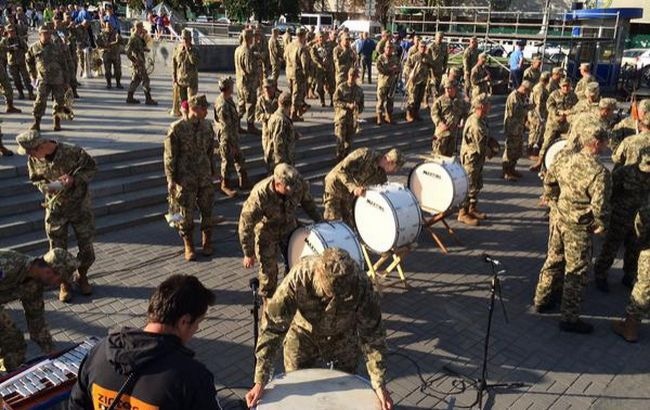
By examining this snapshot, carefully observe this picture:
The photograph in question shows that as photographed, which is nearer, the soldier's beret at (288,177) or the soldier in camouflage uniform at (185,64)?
the soldier's beret at (288,177)

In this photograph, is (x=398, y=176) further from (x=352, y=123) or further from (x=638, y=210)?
(x=638, y=210)

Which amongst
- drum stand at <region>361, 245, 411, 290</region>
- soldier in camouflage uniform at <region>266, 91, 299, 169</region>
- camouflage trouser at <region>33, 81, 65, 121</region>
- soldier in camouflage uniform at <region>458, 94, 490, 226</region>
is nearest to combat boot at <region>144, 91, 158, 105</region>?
camouflage trouser at <region>33, 81, 65, 121</region>

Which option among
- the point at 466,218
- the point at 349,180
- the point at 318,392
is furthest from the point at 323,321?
the point at 466,218

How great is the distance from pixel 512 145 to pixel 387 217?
655cm

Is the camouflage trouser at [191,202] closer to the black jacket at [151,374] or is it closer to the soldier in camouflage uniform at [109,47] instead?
the black jacket at [151,374]

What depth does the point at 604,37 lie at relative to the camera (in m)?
21.9

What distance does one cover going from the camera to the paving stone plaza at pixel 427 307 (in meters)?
5.64

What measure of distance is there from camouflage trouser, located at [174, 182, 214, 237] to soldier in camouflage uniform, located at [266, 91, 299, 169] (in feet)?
5.89

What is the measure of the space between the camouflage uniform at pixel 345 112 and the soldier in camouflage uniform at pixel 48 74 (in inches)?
229

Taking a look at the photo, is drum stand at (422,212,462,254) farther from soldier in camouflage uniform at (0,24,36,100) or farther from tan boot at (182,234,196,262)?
soldier in camouflage uniform at (0,24,36,100)

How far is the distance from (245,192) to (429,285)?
15.3 ft

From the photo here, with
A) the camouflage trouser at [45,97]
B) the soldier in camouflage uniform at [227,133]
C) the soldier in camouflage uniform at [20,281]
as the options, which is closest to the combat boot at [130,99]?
the camouflage trouser at [45,97]

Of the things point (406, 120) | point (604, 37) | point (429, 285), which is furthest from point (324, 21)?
point (429, 285)

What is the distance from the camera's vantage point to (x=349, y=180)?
7344 millimetres
